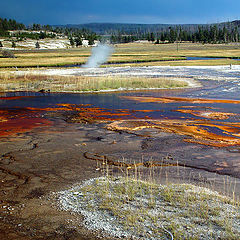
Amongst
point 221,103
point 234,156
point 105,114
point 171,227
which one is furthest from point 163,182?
point 221,103

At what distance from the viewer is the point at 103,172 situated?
1043 cm

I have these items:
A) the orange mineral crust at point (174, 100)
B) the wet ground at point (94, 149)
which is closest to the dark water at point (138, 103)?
the wet ground at point (94, 149)

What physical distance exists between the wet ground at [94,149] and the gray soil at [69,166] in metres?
0.02

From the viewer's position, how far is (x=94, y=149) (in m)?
13.0

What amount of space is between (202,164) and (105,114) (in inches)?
395

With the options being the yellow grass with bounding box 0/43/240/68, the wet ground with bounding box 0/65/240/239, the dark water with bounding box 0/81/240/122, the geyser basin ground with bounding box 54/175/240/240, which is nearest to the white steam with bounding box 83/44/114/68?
the yellow grass with bounding box 0/43/240/68

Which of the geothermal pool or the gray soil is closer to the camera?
the gray soil

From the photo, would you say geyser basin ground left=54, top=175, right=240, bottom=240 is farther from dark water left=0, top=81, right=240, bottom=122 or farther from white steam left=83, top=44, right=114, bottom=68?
white steam left=83, top=44, right=114, bottom=68

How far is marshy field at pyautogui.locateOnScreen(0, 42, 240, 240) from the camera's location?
7074 millimetres

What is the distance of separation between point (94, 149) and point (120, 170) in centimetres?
257

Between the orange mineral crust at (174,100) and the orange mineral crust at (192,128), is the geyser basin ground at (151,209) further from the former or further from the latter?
the orange mineral crust at (174,100)

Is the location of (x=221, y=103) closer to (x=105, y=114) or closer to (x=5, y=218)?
(x=105, y=114)

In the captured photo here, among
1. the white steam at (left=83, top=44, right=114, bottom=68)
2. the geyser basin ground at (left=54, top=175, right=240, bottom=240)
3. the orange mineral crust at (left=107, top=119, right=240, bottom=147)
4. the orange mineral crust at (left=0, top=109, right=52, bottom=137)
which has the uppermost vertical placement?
the white steam at (left=83, top=44, right=114, bottom=68)

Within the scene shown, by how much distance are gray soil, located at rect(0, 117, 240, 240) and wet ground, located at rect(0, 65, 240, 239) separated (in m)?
0.02
